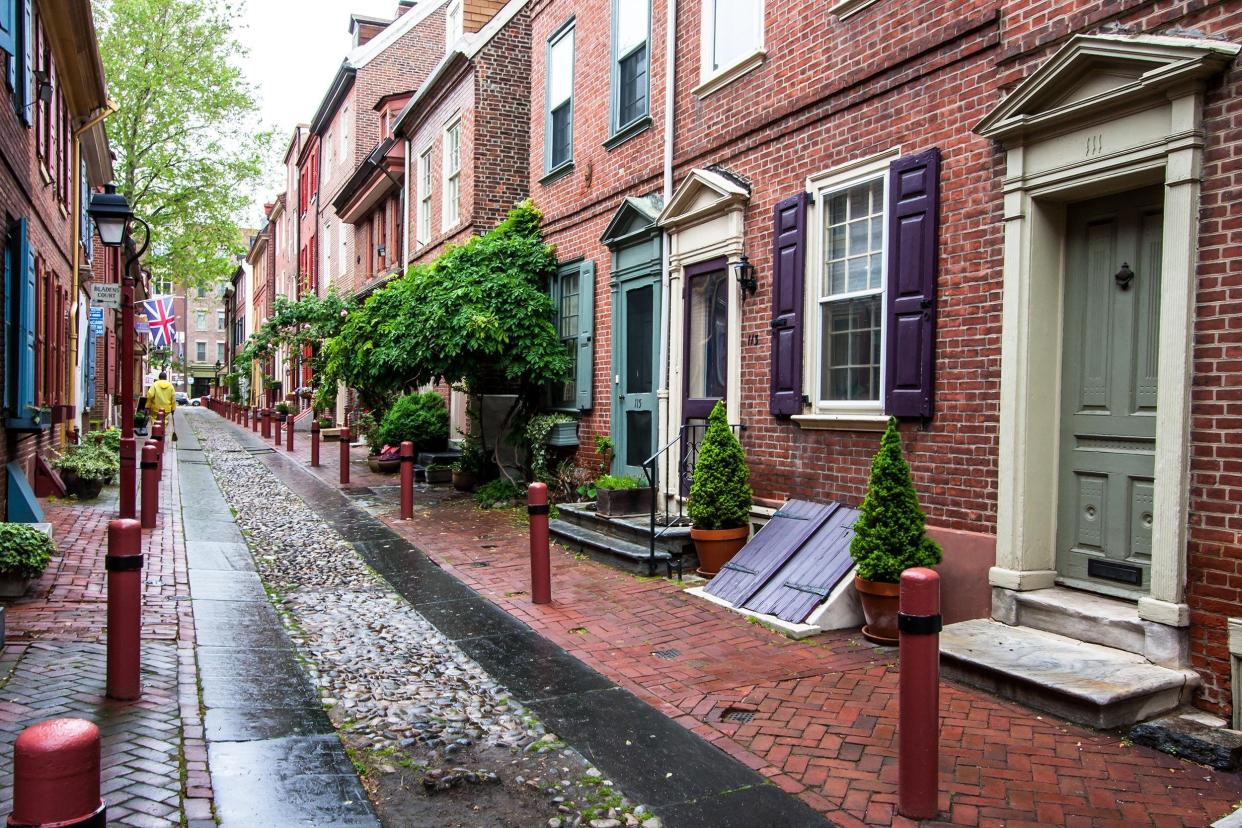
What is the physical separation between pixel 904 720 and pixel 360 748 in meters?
2.45

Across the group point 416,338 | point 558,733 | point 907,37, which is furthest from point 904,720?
point 416,338

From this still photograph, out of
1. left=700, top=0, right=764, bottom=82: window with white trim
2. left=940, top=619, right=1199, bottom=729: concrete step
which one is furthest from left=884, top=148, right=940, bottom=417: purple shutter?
left=700, top=0, right=764, bottom=82: window with white trim

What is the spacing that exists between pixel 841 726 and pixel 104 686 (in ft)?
12.3

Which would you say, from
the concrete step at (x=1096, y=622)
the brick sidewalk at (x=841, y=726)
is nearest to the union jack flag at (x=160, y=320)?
the brick sidewalk at (x=841, y=726)

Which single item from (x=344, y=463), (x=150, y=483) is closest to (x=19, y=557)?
(x=150, y=483)

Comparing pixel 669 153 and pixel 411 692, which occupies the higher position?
pixel 669 153

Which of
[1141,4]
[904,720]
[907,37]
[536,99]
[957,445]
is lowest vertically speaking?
[904,720]

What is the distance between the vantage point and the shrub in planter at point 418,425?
1593 cm

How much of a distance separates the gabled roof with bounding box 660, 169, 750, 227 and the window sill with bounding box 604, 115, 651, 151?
1122 mm

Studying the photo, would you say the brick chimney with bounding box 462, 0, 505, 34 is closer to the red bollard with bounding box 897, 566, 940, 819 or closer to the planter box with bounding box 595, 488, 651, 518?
the planter box with bounding box 595, 488, 651, 518

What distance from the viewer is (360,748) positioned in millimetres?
4227

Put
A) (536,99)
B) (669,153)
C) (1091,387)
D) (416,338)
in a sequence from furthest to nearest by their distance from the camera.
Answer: (536,99)
(416,338)
(669,153)
(1091,387)

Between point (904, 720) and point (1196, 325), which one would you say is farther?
point (1196, 325)

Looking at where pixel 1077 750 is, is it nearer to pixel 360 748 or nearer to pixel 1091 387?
pixel 1091 387
